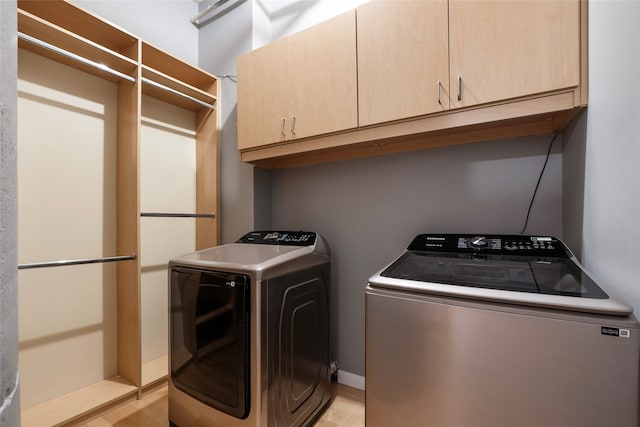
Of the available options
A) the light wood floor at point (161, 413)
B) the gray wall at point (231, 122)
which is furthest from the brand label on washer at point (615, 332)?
the gray wall at point (231, 122)

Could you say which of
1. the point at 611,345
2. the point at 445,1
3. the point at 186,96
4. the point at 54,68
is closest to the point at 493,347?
the point at 611,345

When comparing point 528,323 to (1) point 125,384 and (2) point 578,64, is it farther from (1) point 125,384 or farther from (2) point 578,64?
(1) point 125,384

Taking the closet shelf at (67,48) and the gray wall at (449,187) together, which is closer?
the gray wall at (449,187)

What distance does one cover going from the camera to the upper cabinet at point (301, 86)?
151cm

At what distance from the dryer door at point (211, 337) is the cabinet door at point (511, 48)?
4.29ft

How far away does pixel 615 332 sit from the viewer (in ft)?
2.16

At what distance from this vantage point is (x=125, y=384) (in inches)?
71.6

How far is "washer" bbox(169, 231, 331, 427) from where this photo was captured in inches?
49.2

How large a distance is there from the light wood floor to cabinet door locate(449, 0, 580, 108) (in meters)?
1.74

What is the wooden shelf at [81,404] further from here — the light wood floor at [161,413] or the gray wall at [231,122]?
the gray wall at [231,122]

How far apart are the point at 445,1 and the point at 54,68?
2166mm

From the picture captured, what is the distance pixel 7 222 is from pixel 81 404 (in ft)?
6.04

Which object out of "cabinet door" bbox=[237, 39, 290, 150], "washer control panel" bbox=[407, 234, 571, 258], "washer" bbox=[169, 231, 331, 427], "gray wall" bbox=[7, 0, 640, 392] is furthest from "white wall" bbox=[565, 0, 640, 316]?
"cabinet door" bbox=[237, 39, 290, 150]

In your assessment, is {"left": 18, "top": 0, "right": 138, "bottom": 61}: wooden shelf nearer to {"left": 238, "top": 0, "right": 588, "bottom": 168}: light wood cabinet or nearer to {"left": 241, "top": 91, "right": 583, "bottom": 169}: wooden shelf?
{"left": 241, "top": 91, "right": 583, "bottom": 169}: wooden shelf
